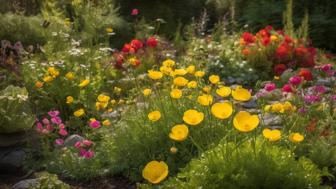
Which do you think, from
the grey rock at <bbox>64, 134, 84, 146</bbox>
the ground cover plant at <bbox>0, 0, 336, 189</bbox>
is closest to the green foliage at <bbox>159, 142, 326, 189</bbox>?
the ground cover plant at <bbox>0, 0, 336, 189</bbox>

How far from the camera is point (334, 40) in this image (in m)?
9.38

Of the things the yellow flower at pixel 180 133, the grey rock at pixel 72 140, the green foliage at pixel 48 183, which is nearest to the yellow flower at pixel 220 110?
the yellow flower at pixel 180 133

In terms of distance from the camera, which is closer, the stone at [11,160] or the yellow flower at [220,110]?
the yellow flower at [220,110]

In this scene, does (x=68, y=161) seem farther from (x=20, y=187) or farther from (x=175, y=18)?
(x=175, y=18)

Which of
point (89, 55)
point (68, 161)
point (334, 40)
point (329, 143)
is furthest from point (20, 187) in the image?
point (334, 40)

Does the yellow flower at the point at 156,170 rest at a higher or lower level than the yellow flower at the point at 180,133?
lower

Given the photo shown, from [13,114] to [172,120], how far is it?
5.60ft

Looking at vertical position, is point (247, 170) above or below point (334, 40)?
above

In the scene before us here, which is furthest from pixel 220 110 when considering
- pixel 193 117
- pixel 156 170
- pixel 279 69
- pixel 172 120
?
pixel 279 69

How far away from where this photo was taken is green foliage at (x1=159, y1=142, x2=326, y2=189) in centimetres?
288

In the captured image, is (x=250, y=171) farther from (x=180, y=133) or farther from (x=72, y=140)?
(x=72, y=140)

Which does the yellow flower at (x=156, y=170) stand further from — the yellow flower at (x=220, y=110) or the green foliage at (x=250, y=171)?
the yellow flower at (x=220, y=110)

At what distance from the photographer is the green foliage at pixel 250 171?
9.46 feet

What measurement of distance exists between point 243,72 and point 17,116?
125 inches
